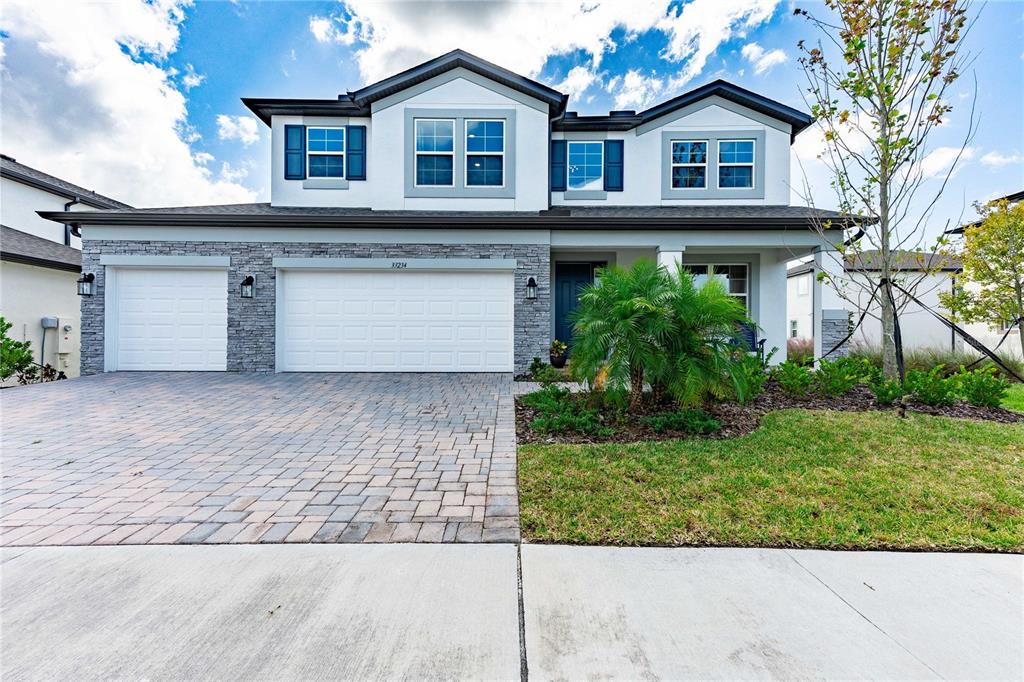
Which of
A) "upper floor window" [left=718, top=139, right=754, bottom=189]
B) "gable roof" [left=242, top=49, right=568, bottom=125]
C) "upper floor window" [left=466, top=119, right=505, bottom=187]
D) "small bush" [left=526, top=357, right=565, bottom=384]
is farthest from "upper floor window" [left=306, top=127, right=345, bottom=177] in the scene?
"upper floor window" [left=718, top=139, right=754, bottom=189]

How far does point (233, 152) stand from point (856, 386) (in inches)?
715

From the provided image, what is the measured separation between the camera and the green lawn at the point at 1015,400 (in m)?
6.52

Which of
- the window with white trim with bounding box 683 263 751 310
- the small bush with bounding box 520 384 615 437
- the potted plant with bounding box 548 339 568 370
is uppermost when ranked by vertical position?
the window with white trim with bounding box 683 263 751 310

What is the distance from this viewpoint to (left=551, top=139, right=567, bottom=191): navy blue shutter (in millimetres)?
12250

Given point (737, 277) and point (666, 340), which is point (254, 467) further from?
point (737, 277)

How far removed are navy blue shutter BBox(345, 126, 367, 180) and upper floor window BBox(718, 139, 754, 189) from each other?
9.89 metres

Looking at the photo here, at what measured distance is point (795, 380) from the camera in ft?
22.6

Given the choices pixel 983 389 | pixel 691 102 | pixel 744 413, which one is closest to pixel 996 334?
pixel 983 389

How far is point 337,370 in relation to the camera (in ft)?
33.3

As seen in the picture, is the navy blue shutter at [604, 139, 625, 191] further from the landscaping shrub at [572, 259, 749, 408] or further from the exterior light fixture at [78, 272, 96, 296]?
the exterior light fixture at [78, 272, 96, 296]

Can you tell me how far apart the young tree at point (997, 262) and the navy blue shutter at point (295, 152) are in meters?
16.0

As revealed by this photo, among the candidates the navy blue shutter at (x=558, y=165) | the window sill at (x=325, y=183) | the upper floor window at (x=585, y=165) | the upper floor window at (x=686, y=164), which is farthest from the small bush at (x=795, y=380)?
the window sill at (x=325, y=183)

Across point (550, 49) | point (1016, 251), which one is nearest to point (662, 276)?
point (1016, 251)

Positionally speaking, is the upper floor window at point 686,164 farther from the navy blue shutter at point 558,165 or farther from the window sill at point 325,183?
the window sill at point 325,183
